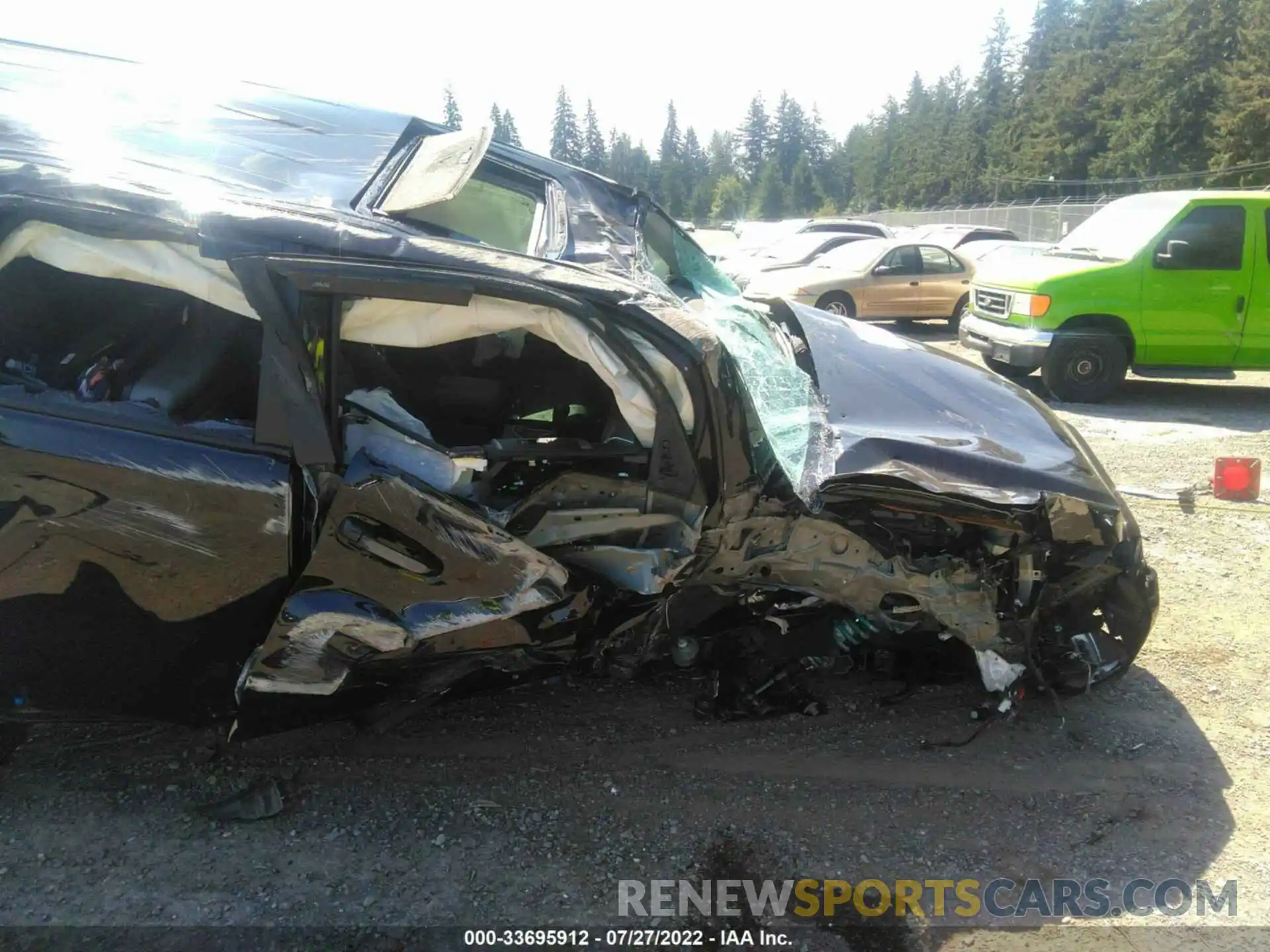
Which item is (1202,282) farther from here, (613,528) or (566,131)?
(566,131)

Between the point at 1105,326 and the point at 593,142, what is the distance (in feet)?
274

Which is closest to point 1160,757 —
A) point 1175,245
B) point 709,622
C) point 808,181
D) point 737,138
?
point 709,622

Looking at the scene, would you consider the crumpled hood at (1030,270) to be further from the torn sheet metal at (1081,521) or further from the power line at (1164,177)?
the power line at (1164,177)

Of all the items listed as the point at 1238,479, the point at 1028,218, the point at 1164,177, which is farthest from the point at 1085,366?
the point at 1164,177

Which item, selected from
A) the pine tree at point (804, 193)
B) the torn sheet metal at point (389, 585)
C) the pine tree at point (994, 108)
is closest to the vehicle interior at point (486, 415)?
the torn sheet metal at point (389, 585)

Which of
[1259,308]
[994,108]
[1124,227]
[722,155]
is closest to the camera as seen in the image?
[1259,308]

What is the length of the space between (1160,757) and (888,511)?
54.4 inches

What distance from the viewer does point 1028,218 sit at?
31812 millimetres

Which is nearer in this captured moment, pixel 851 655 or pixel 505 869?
pixel 505 869

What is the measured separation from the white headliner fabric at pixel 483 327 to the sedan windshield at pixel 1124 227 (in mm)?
6923

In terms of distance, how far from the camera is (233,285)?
213 cm

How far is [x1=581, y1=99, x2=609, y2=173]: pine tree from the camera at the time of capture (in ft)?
273

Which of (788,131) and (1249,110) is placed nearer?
(1249,110)

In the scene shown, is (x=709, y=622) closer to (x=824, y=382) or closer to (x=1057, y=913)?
(x=824, y=382)
